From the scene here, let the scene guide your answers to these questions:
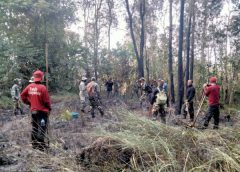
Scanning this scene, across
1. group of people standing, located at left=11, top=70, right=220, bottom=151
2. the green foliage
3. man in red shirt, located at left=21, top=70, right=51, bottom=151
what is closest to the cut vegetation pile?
the green foliage

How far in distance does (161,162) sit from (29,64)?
72.5ft

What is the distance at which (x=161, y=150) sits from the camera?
400 cm

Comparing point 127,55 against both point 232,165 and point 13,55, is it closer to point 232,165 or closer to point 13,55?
point 13,55

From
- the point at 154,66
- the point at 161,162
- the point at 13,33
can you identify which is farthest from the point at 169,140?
the point at 154,66

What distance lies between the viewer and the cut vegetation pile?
141 inches

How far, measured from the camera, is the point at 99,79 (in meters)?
31.7

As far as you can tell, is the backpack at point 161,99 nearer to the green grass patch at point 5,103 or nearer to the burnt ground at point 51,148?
the burnt ground at point 51,148

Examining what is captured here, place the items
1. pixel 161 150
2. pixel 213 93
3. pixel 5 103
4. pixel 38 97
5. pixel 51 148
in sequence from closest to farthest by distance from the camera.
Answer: pixel 161 150 < pixel 51 148 < pixel 38 97 < pixel 213 93 < pixel 5 103

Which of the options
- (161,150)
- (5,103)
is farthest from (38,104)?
(5,103)

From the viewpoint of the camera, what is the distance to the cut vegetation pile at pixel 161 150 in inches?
141

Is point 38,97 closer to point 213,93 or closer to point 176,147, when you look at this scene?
point 176,147

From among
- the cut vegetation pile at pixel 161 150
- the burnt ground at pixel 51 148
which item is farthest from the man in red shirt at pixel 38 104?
the cut vegetation pile at pixel 161 150

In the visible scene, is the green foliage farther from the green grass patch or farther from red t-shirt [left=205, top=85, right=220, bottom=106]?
the green grass patch

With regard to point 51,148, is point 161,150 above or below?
above
